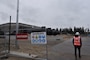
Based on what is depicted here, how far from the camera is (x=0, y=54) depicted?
45.8ft

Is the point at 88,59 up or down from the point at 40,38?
down

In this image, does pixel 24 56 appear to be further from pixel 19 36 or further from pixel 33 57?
pixel 19 36

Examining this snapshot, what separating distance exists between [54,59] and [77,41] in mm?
2351

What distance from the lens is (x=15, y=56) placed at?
13719 mm

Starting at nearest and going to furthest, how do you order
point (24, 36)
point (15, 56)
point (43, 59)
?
point (43, 59) < point (15, 56) < point (24, 36)

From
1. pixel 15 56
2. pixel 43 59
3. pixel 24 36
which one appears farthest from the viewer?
pixel 24 36

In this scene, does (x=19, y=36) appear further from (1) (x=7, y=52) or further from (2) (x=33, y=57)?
(2) (x=33, y=57)

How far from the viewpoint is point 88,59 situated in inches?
517

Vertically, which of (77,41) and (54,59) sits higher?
(77,41)

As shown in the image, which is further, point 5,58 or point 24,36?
point 24,36

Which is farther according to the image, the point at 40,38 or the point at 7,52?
the point at 7,52

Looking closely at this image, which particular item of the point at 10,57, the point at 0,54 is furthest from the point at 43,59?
the point at 0,54

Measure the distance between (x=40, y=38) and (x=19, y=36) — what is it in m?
2.86

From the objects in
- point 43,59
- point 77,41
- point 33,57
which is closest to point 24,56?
point 33,57
